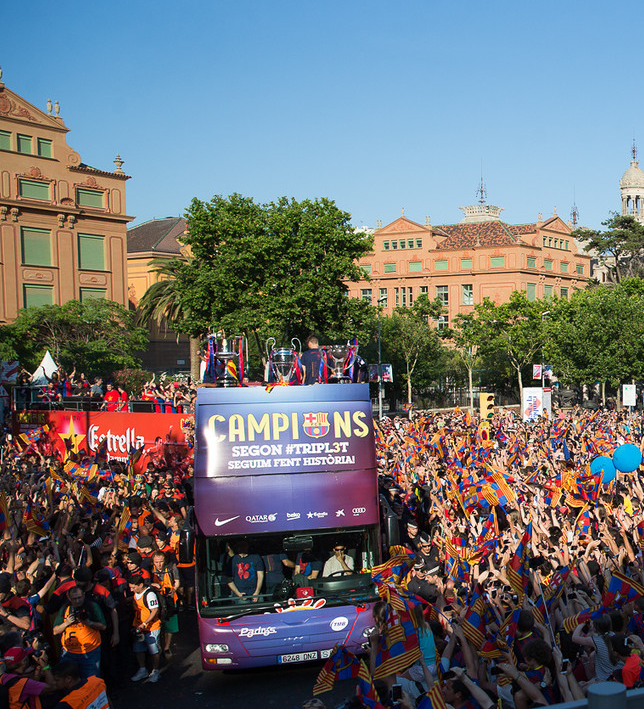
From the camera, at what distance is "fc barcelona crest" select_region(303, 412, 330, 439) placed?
367 inches

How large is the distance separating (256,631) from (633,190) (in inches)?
4726

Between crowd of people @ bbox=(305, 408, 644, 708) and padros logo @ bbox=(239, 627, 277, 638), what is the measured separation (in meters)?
1.22

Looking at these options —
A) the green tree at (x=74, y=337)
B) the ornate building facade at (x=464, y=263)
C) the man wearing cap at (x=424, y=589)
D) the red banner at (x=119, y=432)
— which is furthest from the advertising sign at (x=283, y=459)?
the ornate building facade at (x=464, y=263)

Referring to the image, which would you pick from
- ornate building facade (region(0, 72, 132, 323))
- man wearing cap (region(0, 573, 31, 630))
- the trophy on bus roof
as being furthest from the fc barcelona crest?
ornate building facade (region(0, 72, 132, 323))

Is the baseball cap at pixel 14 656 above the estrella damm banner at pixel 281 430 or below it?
below

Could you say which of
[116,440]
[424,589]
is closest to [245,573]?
[424,589]

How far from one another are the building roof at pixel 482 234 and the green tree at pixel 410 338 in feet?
64.9

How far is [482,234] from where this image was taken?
79.1 meters

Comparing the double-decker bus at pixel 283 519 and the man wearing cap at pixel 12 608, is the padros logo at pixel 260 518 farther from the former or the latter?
the man wearing cap at pixel 12 608

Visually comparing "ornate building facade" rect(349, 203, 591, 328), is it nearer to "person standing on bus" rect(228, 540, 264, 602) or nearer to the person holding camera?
"person standing on bus" rect(228, 540, 264, 602)

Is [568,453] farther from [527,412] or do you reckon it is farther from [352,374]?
[527,412]

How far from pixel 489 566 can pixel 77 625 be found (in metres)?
4.09

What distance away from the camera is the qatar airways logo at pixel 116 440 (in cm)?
1986

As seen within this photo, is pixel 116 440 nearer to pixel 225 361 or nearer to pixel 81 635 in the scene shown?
pixel 225 361
